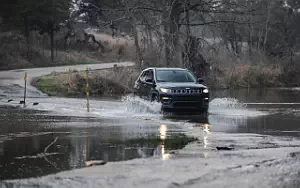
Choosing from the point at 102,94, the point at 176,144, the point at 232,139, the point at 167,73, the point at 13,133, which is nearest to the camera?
the point at 176,144

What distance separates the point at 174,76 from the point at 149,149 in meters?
9.85

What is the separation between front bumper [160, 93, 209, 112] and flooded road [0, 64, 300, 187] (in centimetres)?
73

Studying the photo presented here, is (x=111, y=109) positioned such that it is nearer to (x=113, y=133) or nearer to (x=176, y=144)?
(x=113, y=133)

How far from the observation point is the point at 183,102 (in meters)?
18.9

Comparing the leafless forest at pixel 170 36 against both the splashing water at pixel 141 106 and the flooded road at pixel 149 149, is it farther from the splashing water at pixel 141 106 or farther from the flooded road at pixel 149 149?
the flooded road at pixel 149 149

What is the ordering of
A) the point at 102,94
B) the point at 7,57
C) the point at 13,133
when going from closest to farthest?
the point at 13,133 → the point at 102,94 → the point at 7,57

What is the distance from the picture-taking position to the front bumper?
1884 centimetres

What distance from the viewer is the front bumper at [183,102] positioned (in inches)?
742

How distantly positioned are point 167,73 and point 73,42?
44.2 metres

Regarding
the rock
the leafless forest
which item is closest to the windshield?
the rock

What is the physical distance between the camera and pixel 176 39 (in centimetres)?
3647

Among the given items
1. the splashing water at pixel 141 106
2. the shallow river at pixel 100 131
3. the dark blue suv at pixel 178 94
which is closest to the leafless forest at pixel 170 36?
the splashing water at pixel 141 106

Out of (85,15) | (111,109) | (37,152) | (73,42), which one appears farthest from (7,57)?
(37,152)

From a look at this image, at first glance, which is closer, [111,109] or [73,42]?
[111,109]
